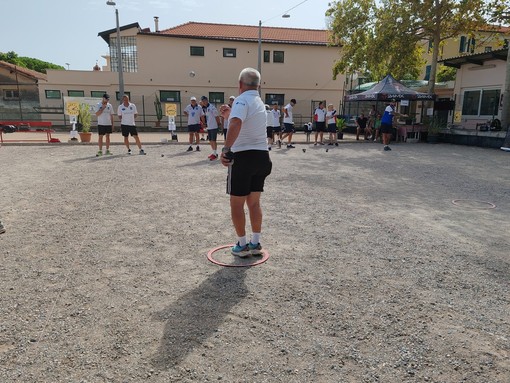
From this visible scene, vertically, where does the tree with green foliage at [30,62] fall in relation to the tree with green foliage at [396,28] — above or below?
above

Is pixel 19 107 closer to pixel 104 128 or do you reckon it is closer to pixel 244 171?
pixel 104 128

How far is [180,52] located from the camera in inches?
1207

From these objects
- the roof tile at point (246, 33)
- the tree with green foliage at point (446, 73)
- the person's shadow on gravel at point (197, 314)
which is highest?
the roof tile at point (246, 33)

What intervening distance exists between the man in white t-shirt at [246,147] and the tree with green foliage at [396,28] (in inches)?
779

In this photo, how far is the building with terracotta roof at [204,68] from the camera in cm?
2988

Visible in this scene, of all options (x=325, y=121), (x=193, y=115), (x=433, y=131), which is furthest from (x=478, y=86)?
(x=193, y=115)

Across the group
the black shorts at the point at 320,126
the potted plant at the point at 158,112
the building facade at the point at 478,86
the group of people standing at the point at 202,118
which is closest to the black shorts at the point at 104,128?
the group of people standing at the point at 202,118

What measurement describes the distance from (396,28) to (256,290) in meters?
21.3

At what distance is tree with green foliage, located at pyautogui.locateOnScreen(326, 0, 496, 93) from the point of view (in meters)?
19.9

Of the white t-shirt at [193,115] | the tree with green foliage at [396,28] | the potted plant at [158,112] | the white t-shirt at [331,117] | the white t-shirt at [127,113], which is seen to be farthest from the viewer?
the potted plant at [158,112]

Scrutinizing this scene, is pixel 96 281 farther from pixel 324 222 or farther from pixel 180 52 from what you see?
pixel 180 52

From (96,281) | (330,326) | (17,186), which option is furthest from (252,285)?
(17,186)

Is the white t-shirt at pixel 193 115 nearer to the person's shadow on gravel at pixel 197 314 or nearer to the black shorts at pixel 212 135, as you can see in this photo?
the black shorts at pixel 212 135

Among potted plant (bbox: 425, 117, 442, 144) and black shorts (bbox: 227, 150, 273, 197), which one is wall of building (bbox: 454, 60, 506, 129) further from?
black shorts (bbox: 227, 150, 273, 197)
